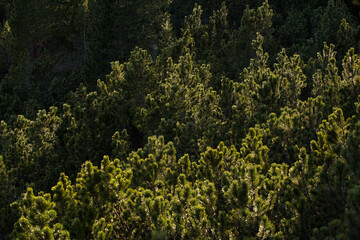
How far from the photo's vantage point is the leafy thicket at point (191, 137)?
450 centimetres

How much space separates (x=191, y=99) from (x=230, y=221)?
5892 millimetres

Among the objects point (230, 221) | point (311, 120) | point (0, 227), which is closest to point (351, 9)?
point (311, 120)

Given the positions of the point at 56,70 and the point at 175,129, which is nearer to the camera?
the point at 175,129

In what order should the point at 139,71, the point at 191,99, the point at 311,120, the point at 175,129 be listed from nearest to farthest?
the point at 311,120 < the point at 175,129 < the point at 191,99 < the point at 139,71

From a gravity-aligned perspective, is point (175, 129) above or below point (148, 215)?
above

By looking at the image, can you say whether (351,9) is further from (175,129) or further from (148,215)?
(148,215)

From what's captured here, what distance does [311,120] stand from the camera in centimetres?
695

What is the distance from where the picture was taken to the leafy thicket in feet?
14.8

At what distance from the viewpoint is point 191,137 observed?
8.61 m

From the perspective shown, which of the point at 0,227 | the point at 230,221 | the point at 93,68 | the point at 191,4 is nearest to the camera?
the point at 230,221

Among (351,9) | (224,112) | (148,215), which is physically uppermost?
(351,9)

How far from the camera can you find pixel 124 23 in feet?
67.6

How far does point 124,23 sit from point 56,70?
10414mm

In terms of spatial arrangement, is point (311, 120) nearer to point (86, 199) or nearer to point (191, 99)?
point (191, 99)
